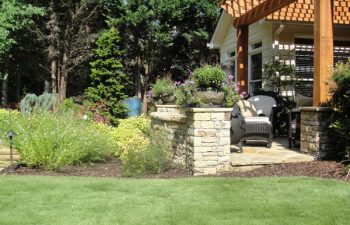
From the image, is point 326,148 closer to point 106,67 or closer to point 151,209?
point 151,209

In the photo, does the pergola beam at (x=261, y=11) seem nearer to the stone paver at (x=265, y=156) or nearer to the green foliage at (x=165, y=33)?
the stone paver at (x=265, y=156)

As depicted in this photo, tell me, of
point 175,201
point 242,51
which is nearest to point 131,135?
point 242,51

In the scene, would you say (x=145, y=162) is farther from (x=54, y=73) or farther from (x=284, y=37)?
(x=54, y=73)

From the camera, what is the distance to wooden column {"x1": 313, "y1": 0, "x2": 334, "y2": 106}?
670 centimetres

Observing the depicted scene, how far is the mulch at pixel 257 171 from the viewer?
5959 millimetres

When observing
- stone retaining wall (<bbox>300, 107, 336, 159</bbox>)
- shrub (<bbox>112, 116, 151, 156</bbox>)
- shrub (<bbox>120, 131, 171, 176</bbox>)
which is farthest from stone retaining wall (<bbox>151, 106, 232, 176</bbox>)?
stone retaining wall (<bbox>300, 107, 336, 159</bbox>)

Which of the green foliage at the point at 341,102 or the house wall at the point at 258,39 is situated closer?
the green foliage at the point at 341,102

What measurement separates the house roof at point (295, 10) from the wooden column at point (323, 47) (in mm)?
3736

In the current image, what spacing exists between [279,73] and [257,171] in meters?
4.85

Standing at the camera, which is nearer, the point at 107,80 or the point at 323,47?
the point at 323,47

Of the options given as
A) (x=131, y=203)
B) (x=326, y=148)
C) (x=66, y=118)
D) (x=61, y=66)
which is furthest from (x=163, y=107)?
(x=61, y=66)

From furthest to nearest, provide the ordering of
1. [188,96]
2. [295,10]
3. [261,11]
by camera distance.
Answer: [295,10] → [261,11] → [188,96]

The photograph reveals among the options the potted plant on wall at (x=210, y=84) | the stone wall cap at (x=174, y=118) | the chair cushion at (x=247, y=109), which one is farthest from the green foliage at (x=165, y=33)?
the potted plant on wall at (x=210, y=84)

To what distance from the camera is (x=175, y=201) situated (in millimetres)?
4605
